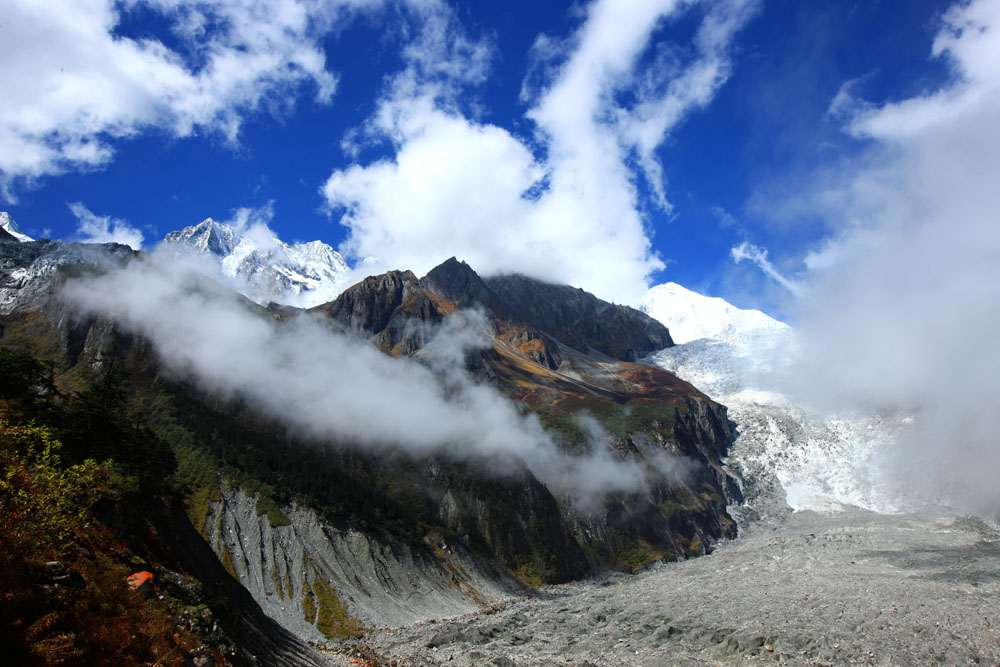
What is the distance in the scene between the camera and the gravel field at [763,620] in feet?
193

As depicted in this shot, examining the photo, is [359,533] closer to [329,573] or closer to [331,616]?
[329,573]

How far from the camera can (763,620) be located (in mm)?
70312

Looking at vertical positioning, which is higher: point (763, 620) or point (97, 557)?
point (97, 557)

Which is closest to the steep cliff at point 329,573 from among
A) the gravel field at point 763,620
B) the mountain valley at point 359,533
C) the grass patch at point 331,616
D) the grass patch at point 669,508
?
the grass patch at point 331,616

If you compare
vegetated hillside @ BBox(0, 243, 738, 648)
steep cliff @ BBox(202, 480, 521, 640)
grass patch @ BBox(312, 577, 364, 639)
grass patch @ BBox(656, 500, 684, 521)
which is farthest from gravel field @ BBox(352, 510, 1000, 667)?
grass patch @ BBox(656, 500, 684, 521)

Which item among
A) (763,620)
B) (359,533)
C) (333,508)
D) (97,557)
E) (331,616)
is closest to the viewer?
(97,557)

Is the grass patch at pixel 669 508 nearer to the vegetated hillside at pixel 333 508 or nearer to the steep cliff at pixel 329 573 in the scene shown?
the vegetated hillside at pixel 333 508

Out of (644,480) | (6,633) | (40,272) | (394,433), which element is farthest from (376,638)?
(40,272)

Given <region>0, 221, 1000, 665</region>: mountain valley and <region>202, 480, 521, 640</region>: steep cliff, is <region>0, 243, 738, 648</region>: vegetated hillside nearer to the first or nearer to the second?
<region>202, 480, 521, 640</region>: steep cliff

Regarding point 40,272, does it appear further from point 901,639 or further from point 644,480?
point 901,639

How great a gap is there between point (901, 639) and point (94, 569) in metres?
74.3

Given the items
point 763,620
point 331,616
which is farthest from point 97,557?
point 763,620

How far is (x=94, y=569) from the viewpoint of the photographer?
21062 mm

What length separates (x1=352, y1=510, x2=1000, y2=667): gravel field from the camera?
58.8 meters
